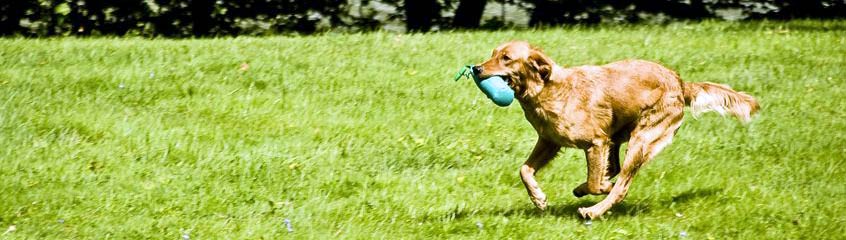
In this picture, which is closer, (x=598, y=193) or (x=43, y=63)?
(x=598, y=193)

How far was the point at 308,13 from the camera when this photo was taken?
45.4ft

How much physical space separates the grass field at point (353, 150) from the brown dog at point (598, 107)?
0.31 m

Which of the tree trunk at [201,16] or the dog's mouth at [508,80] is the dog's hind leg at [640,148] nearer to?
the dog's mouth at [508,80]

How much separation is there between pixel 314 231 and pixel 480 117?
2.71 metres

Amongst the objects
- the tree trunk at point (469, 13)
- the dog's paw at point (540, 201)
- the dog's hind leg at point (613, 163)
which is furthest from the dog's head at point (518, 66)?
the tree trunk at point (469, 13)

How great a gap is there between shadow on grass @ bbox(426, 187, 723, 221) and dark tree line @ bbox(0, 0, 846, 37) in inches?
273

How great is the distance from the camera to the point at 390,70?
10.4 metres

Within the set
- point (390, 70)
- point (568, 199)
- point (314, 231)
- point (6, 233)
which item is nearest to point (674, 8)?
point (390, 70)

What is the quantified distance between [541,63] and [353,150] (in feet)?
6.93

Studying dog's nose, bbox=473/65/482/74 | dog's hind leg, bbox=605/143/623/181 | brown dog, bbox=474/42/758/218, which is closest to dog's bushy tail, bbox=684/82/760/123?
brown dog, bbox=474/42/758/218

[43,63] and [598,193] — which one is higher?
[598,193]

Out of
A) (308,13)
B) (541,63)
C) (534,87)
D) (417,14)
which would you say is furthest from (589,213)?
(417,14)

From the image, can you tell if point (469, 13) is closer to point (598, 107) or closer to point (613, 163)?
point (613, 163)

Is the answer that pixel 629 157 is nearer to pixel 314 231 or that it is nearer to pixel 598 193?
pixel 598 193
